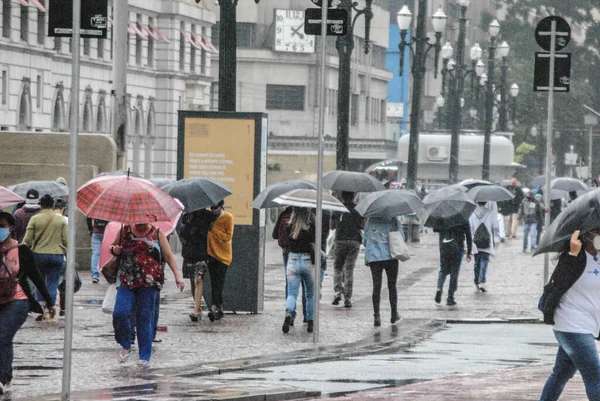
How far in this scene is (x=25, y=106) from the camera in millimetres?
55844

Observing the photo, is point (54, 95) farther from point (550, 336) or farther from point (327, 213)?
point (550, 336)

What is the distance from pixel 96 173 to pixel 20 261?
60.5 feet

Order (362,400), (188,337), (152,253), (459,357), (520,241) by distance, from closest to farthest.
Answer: (362,400), (152,253), (459,357), (188,337), (520,241)

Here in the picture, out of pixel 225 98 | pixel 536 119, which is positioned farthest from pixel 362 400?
pixel 536 119

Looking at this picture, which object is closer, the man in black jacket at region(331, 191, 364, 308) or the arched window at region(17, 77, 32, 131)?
the man in black jacket at region(331, 191, 364, 308)

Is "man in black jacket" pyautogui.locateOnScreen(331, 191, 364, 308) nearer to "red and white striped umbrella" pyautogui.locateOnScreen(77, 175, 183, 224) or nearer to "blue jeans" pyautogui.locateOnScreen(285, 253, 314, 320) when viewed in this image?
"blue jeans" pyautogui.locateOnScreen(285, 253, 314, 320)

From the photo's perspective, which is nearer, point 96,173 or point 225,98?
point 225,98

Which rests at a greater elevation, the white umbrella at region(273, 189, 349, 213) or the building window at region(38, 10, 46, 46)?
the building window at region(38, 10, 46, 46)

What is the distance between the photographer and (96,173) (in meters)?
30.9

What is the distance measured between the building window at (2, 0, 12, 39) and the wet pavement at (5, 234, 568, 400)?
2748cm

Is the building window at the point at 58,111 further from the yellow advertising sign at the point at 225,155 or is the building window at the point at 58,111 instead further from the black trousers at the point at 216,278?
the black trousers at the point at 216,278

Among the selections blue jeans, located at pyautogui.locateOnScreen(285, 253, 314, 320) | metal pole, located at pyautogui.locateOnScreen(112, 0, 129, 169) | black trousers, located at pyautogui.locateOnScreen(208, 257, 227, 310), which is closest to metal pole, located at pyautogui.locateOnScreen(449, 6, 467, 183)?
metal pole, located at pyautogui.locateOnScreen(112, 0, 129, 169)

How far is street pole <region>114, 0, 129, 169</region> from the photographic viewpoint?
3300 centimetres

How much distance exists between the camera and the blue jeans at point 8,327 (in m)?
12.3
